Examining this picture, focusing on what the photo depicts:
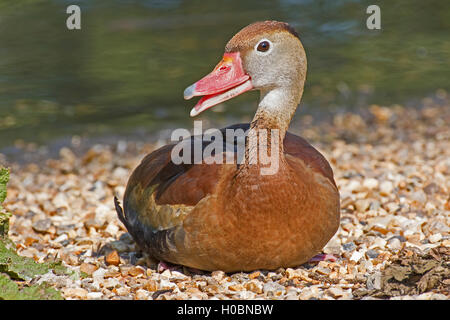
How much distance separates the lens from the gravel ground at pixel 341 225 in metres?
4.49

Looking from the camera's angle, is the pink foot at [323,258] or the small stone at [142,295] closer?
the small stone at [142,295]

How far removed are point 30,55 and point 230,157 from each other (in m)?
7.17

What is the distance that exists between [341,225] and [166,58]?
6143 millimetres

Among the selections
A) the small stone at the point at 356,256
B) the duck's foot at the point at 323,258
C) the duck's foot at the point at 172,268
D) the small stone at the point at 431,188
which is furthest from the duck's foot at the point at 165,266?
the small stone at the point at 431,188

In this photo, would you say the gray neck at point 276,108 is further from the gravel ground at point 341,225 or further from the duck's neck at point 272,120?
the gravel ground at point 341,225

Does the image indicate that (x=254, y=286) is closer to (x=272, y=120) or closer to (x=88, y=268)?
(x=272, y=120)

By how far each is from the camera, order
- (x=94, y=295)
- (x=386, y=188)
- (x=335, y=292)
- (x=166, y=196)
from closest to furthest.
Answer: (x=335, y=292)
(x=94, y=295)
(x=166, y=196)
(x=386, y=188)

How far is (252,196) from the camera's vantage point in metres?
4.59

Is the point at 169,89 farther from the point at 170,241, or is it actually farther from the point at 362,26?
the point at 170,241

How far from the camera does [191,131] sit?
9.33m

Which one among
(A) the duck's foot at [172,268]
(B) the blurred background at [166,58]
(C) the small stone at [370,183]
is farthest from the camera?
(B) the blurred background at [166,58]

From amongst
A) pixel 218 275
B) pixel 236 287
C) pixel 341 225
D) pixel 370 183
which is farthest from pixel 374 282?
pixel 370 183

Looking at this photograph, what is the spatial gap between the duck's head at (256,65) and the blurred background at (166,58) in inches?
193

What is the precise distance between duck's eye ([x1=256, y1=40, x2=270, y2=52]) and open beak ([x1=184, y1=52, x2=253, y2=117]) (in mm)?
150
